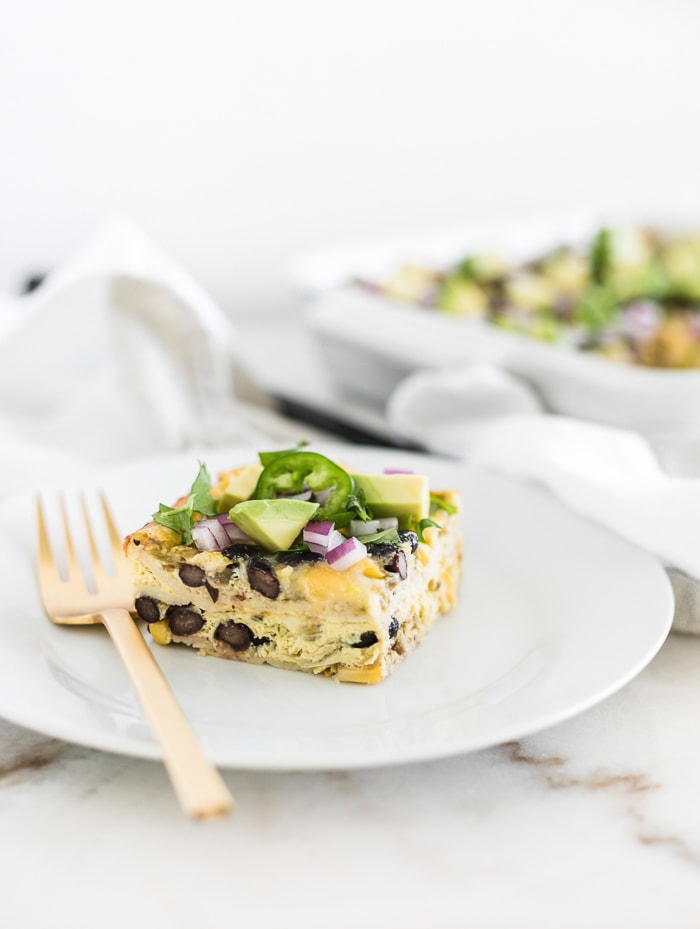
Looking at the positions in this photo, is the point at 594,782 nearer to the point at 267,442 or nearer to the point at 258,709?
the point at 258,709

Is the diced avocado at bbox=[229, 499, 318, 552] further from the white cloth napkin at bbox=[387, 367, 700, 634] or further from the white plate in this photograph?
the white cloth napkin at bbox=[387, 367, 700, 634]

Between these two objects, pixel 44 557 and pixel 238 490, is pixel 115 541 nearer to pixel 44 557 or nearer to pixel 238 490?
pixel 44 557

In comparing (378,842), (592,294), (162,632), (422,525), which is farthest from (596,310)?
(378,842)

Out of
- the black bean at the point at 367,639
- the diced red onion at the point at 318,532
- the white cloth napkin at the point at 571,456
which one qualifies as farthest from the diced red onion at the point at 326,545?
the white cloth napkin at the point at 571,456

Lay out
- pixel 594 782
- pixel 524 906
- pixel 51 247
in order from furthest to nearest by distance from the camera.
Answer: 1. pixel 51 247
2. pixel 594 782
3. pixel 524 906

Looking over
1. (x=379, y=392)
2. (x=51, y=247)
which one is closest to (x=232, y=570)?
(x=379, y=392)

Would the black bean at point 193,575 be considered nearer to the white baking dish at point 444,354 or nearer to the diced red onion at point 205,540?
the diced red onion at point 205,540
